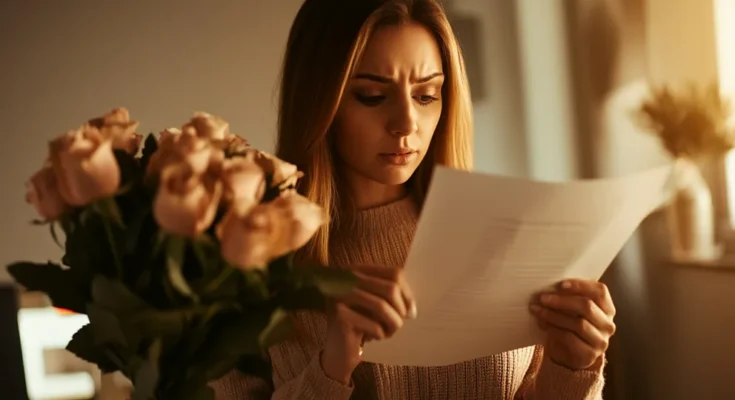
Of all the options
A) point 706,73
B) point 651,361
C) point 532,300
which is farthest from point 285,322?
point 651,361

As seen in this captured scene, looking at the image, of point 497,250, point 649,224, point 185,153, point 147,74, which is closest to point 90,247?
point 185,153

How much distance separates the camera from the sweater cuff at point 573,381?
3.23 ft

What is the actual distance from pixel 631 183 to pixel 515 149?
1952 mm

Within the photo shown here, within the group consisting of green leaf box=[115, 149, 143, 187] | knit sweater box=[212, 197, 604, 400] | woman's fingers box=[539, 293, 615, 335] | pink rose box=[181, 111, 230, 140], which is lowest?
knit sweater box=[212, 197, 604, 400]

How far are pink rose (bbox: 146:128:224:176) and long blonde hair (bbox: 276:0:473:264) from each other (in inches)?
18.0

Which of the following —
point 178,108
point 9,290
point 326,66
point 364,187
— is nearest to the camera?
point 9,290

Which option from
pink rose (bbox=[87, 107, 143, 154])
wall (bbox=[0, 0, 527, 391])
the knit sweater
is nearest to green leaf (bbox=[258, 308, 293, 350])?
pink rose (bbox=[87, 107, 143, 154])

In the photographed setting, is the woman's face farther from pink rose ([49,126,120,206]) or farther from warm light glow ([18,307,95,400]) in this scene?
warm light glow ([18,307,95,400])

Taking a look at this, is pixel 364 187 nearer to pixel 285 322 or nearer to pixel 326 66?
pixel 326 66

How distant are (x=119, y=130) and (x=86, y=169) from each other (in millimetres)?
93

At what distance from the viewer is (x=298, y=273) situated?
0.66 m

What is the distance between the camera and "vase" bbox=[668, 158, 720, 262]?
75.1 inches

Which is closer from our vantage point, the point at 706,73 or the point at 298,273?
the point at 298,273

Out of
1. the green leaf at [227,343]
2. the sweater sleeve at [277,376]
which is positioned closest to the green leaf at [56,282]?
the green leaf at [227,343]
